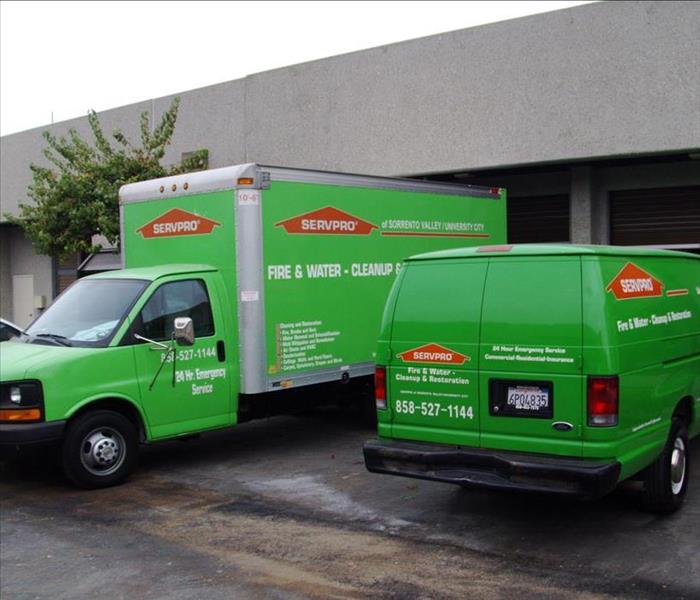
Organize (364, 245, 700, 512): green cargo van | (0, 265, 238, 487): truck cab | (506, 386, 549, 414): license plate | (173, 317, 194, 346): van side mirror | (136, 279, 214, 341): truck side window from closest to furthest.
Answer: (364, 245, 700, 512): green cargo van
(506, 386, 549, 414): license plate
(0, 265, 238, 487): truck cab
(173, 317, 194, 346): van side mirror
(136, 279, 214, 341): truck side window

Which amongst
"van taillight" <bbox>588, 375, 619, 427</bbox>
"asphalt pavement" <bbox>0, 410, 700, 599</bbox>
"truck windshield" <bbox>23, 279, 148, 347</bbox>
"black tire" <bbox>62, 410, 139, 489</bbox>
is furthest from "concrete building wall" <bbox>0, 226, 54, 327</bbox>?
"van taillight" <bbox>588, 375, 619, 427</bbox>

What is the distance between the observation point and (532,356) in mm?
5867

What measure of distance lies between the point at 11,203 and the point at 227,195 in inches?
641

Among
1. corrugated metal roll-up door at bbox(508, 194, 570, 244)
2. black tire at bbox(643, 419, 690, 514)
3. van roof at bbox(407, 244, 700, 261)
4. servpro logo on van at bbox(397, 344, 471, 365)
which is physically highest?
corrugated metal roll-up door at bbox(508, 194, 570, 244)

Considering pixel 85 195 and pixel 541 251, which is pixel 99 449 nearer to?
pixel 541 251

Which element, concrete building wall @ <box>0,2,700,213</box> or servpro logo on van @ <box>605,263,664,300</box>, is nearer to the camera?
servpro logo on van @ <box>605,263,664,300</box>

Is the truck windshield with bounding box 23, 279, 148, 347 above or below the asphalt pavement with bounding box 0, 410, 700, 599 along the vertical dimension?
above

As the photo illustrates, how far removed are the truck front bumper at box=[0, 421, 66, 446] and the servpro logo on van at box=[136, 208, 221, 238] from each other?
2.52 m

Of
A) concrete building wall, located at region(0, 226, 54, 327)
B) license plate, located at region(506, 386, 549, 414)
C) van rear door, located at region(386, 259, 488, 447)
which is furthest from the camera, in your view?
concrete building wall, located at region(0, 226, 54, 327)

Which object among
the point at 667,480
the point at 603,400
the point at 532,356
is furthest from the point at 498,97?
the point at 603,400

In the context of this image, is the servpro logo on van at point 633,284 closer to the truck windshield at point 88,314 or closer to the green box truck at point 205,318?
the green box truck at point 205,318

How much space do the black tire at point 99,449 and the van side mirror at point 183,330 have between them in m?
0.94

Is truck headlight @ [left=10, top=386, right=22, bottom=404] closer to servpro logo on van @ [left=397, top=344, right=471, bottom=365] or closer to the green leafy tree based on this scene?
servpro logo on van @ [left=397, top=344, right=471, bottom=365]

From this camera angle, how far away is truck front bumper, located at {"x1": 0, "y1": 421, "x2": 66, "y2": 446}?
7652 mm
